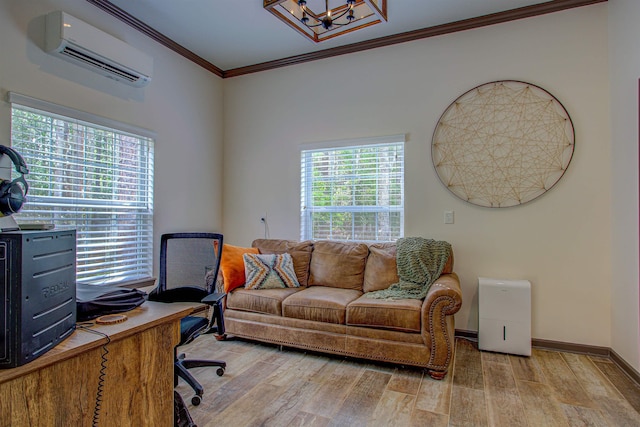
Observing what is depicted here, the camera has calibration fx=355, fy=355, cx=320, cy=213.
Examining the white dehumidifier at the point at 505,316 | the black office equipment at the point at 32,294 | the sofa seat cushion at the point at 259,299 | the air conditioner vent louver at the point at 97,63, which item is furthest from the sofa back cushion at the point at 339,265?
the black office equipment at the point at 32,294

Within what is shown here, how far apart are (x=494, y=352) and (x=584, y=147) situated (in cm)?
189

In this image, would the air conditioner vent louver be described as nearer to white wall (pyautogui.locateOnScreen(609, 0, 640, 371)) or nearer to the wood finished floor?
the wood finished floor

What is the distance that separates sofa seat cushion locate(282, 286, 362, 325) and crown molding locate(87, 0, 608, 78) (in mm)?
2567

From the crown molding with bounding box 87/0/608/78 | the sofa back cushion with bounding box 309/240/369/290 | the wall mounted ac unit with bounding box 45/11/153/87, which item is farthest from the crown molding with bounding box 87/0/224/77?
the sofa back cushion with bounding box 309/240/369/290

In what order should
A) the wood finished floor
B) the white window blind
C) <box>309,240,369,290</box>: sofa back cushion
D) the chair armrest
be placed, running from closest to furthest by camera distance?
the wood finished floor → the chair armrest → the white window blind → <box>309,240,369,290</box>: sofa back cushion

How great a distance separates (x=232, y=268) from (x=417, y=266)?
1.69 meters

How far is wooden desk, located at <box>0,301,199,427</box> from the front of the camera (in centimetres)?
100

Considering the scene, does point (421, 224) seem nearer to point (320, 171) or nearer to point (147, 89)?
point (320, 171)

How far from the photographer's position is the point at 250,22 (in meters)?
3.35

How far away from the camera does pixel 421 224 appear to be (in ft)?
11.6

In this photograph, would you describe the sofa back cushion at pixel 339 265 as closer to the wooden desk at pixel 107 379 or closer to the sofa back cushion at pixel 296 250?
the sofa back cushion at pixel 296 250

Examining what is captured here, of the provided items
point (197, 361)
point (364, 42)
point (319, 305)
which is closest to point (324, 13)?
point (364, 42)

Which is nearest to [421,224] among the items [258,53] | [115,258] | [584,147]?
[584,147]

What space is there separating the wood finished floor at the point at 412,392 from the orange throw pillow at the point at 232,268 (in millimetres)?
597
